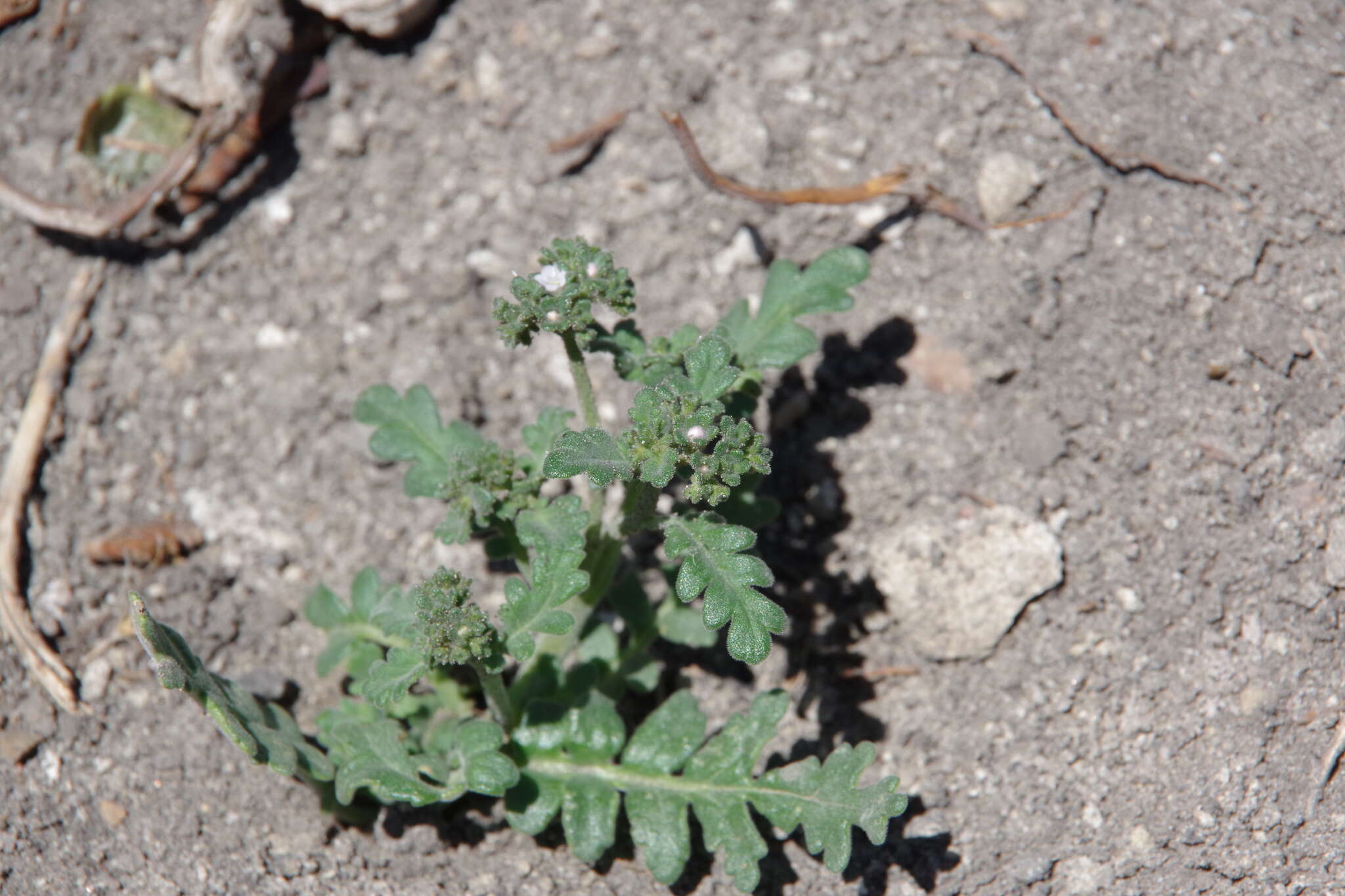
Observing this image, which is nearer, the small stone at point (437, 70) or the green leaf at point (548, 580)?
the green leaf at point (548, 580)

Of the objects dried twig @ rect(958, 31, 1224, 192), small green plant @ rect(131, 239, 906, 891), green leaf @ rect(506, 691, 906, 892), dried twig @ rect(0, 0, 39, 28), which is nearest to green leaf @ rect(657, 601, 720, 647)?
small green plant @ rect(131, 239, 906, 891)

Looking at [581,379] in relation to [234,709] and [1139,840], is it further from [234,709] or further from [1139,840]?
[1139,840]

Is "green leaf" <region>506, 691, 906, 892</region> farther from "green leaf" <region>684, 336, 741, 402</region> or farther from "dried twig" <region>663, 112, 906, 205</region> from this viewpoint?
"dried twig" <region>663, 112, 906, 205</region>

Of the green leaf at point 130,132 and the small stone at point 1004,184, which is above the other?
the green leaf at point 130,132

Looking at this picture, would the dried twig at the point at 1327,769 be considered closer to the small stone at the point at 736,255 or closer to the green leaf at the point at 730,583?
the green leaf at the point at 730,583

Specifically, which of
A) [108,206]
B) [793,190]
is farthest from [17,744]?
[793,190]

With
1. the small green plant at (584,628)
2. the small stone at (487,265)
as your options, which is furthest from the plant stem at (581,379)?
the small stone at (487,265)
